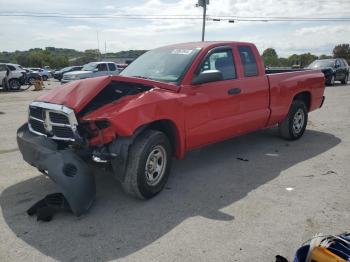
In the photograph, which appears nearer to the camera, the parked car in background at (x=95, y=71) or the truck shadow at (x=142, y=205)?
the truck shadow at (x=142, y=205)

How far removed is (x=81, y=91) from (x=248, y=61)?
3.05 meters

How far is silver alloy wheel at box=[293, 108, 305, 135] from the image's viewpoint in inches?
297

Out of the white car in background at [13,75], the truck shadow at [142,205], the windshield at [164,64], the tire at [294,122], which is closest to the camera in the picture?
the truck shadow at [142,205]

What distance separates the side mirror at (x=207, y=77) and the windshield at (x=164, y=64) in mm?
232

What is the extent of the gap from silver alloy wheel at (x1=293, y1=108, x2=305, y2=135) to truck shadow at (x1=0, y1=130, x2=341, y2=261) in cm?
88

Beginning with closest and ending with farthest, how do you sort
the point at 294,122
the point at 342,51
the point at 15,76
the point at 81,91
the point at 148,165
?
the point at 81,91, the point at 148,165, the point at 294,122, the point at 15,76, the point at 342,51

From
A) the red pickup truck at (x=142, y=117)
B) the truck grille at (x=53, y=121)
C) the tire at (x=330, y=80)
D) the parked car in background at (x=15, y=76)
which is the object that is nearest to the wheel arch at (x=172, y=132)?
the red pickup truck at (x=142, y=117)

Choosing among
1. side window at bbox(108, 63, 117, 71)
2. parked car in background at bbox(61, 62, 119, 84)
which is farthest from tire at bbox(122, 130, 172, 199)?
side window at bbox(108, 63, 117, 71)

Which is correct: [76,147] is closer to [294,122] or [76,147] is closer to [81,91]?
[81,91]

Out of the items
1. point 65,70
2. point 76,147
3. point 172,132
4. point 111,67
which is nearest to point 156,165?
point 172,132

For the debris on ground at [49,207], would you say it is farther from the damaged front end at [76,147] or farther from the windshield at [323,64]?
the windshield at [323,64]

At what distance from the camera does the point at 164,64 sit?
5.46 metres

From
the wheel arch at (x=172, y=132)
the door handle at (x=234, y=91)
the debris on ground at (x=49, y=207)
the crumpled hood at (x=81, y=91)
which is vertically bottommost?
the debris on ground at (x=49, y=207)

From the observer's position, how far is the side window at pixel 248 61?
6094mm
